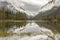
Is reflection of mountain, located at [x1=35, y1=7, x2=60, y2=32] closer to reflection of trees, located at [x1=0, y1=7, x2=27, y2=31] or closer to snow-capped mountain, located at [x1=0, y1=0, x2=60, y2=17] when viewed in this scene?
snow-capped mountain, located at [x1=0, y1=0, x2=60, y2=17]

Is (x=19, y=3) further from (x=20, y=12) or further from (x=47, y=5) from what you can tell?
(x=47, y=5)

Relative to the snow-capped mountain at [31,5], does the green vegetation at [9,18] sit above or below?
below

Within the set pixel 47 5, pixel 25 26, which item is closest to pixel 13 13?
pixel 25 26

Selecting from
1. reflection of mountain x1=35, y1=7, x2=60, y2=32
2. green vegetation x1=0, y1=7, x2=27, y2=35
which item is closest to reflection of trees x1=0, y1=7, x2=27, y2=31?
green vegetation x1=0, y1=7, x2=27, y2=35

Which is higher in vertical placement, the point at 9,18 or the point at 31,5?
the point at 31,5

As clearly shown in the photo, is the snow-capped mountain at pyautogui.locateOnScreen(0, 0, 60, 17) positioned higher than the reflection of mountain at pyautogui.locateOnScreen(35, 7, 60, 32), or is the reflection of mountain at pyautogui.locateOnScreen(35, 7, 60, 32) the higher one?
the snow-capped mountain at pyautogui.locateOnScreen(0, 0, 60, 17)

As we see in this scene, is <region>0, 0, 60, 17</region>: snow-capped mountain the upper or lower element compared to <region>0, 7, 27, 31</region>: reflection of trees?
upper

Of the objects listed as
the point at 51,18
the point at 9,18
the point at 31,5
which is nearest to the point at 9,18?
the point at 9,18

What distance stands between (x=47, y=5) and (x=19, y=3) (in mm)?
256

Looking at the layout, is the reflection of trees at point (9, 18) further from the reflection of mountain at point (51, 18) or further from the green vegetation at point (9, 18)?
the reflection of mountain at point (51, 18)

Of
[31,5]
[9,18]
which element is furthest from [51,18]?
[9,18]

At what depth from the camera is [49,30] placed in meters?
1.26

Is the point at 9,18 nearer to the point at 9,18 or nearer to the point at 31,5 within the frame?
the point at 9,18

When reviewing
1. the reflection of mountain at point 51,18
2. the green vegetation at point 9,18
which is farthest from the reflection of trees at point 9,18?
the reflection of mountain at point 51,18
